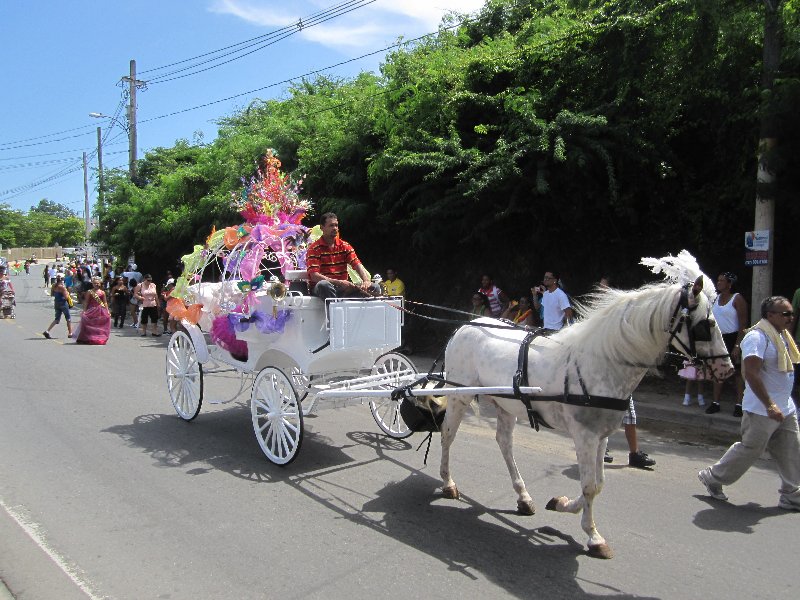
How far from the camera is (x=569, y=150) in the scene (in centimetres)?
1001

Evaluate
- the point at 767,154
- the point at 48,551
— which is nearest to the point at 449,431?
the point at 48,551

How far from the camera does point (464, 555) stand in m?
4.31

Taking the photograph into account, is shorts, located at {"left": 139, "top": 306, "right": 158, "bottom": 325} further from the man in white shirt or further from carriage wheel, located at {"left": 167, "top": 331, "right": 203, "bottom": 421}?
the man in white shirt

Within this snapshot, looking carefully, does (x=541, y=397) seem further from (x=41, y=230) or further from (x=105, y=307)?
(x=41, y=230)

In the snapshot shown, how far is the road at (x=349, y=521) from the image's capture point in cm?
397

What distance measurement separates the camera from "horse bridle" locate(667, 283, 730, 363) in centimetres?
392

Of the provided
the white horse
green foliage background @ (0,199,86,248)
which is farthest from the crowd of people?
green foliage background @ (0,199,86,248)

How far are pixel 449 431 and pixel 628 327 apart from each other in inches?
76.3

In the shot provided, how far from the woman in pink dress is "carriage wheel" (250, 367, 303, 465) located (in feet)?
35.3

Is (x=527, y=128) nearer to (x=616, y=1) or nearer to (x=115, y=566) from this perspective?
(x=616, y=1)

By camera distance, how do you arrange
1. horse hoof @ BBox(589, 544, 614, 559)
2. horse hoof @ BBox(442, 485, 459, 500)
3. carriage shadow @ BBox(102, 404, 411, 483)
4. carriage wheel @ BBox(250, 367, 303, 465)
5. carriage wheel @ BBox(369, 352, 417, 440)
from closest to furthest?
1. horse hoof @ BBox(589, 544, 614, 559)
2. horse hoof @ BBox(442, 485, 459, 500)
3. carriage wheel @ BBox(250, 367, 303, 465)
4. carriage shadow @ BBox(102, 404, 411, 483)
5. carriage wheel @ BBox(369, 352, 417, 440)

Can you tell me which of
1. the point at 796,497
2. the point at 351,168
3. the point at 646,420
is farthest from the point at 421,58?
the point at 796,497

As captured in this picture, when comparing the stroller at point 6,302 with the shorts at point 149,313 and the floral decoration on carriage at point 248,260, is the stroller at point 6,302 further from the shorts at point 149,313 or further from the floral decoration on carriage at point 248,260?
the floral decoration on carriage at point 248,260

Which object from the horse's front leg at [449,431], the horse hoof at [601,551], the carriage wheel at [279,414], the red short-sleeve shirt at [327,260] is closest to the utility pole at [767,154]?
the horse's front leg at [449,431]
